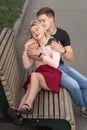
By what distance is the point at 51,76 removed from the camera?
4.80m

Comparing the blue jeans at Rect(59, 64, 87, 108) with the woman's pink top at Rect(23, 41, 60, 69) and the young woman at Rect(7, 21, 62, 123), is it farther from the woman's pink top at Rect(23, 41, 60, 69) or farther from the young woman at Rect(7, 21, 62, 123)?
the woman's pink top at Rect(23, 41, 60, 69)

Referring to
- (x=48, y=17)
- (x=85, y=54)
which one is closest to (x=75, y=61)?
(x=85, y=54)

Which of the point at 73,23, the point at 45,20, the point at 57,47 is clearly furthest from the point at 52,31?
the point at 73,23

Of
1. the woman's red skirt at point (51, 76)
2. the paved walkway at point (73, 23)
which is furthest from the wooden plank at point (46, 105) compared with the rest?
the paved walkway at point (73, 23)

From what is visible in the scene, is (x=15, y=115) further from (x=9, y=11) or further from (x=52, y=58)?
(x=9, y=11)

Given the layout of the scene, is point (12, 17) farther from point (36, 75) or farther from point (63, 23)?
point (36, 75)

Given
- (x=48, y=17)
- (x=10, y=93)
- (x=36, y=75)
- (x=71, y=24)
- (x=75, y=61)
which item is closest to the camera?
(x=10, y=93)

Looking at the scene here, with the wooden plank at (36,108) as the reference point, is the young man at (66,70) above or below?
above

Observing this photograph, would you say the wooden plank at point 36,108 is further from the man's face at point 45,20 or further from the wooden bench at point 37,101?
the man's face at point 45,20

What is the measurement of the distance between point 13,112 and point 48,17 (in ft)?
4.60

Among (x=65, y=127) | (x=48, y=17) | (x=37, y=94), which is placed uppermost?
(x=48, y=17)

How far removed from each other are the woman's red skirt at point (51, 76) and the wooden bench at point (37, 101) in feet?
0.29

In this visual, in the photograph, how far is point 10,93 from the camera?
429cm

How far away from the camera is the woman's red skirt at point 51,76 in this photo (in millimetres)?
4777
